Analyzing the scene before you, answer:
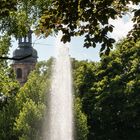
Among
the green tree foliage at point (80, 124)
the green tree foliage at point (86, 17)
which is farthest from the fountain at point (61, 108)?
the green tree foliage at point (86, 17)

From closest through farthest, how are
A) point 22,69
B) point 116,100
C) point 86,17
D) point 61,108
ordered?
1. point 86,17
2. point 116,100
3. point 61,108
4. point 22,69

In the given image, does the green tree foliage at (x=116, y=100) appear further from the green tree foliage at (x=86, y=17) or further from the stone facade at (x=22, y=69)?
the stone facade at (x=22, y=69)

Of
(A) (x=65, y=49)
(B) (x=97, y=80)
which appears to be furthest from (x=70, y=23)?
(A) (x=65, y=49)

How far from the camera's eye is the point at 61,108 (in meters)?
47.6

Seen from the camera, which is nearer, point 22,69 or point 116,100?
point 116,100

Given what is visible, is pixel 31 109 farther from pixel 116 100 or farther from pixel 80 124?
pixel 116 100

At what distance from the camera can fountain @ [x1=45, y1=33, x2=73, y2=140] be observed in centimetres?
4431

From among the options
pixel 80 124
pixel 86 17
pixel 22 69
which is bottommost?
pixel 86 17

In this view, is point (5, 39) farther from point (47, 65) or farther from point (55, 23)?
point (47, 65)

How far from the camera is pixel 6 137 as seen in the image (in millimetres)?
43219

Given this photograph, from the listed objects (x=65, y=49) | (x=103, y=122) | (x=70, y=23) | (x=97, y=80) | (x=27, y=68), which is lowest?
(x=70, y=23)

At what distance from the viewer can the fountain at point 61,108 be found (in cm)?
4431

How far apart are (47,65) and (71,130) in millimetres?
13591

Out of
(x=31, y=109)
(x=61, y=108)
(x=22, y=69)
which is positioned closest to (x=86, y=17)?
(x=31, y=109)
